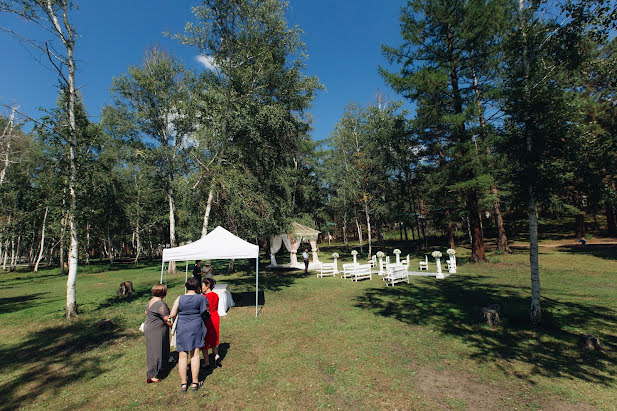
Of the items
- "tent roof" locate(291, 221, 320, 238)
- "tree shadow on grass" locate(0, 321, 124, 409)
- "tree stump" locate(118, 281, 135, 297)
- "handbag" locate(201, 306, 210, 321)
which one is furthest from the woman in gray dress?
"tent roof" locate(291, 221, 320, 238)

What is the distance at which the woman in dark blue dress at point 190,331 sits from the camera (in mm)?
4543

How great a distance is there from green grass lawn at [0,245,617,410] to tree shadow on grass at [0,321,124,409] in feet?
0.10

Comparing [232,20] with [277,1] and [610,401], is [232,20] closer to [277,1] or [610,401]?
[277,1]

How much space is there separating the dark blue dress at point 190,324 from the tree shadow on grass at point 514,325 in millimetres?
5236

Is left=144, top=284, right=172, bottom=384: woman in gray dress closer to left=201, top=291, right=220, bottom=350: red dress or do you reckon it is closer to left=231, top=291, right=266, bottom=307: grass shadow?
left=201, top=291, right=220, bottom=350: red dress

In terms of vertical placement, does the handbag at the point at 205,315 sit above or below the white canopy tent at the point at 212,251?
below

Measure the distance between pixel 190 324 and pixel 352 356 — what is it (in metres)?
3.29

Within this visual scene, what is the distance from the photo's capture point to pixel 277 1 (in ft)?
45.5

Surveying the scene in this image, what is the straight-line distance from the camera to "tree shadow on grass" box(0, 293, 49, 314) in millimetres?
11237

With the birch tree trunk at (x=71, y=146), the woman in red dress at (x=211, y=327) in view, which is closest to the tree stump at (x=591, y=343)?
the woman in red dress at (x=211, y=327)

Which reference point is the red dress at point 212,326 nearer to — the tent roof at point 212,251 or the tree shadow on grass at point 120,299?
the tent roof at point 212,251

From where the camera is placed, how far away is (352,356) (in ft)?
18.8

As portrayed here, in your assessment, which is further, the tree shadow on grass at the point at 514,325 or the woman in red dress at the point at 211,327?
the woman in red dress at the point at 211,327

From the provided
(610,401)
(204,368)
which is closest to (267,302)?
(204,368)
